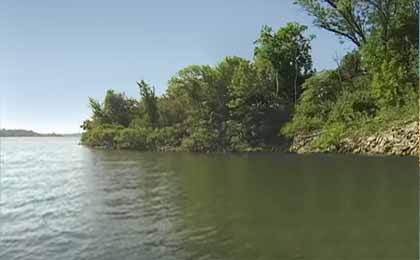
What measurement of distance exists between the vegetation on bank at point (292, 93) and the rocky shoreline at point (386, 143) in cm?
73

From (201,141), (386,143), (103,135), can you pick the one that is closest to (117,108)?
(103,135)

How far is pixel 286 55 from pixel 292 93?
342cm

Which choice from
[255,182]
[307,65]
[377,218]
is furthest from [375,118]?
[377,218]

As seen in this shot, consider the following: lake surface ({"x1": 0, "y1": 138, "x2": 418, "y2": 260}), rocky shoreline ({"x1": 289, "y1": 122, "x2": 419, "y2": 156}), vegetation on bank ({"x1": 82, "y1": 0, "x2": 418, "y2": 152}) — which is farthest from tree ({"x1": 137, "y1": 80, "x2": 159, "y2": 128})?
lake surface ({"x1": 0, "y1": 138, "x2": 418, "y2": 260})

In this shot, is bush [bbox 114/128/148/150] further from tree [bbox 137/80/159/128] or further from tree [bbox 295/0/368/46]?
tree [bbox 295/0/368/46]

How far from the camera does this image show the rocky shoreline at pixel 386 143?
23.3 meters

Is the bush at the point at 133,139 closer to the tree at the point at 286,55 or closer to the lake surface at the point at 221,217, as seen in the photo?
the tree at the point at 286,55

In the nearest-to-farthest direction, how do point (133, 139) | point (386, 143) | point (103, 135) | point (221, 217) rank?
point (221, 217) < point (386, 143) < point (133, 139) < point (103, 135)

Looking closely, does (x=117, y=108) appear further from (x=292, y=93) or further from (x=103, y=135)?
(x=292, y=93)

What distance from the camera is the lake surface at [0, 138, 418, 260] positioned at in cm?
754

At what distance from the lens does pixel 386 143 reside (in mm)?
25000

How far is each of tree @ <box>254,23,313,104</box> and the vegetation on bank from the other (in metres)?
0.09

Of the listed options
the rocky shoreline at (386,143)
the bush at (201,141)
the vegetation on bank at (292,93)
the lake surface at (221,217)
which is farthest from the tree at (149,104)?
the lake surface at (221,217)

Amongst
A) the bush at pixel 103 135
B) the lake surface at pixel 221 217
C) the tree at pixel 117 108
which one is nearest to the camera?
the lake surface at pixel 221 217
